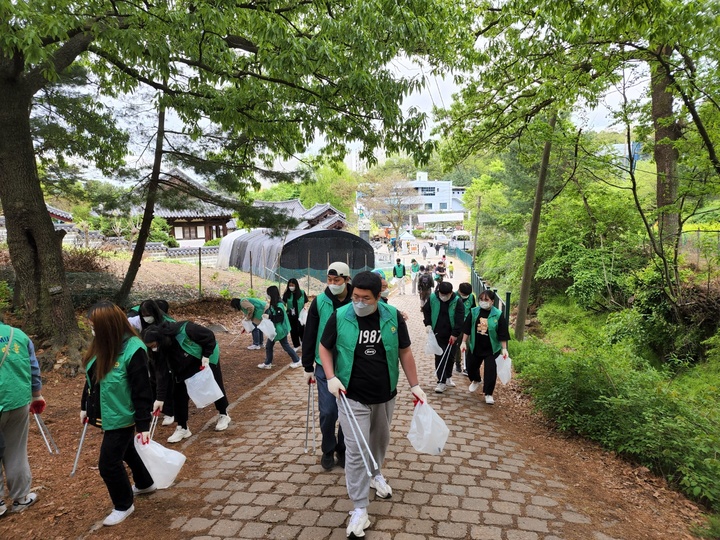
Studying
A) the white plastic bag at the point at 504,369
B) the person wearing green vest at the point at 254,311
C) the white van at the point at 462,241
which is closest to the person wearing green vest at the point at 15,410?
the person wearing green vest at the point at 254,311

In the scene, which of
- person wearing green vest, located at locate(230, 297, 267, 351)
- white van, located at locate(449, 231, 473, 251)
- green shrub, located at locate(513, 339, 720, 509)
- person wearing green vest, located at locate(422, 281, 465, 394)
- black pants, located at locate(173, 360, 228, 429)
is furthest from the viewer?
white van, located at locate(449, 231, 473, 251)

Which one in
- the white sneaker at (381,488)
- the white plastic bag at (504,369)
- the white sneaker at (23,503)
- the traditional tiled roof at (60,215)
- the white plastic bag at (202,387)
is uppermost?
the traditional tiled roof at (60,215)

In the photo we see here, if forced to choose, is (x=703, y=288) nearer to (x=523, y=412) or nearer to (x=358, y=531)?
(x=523, y=412)

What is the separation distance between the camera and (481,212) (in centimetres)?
3172

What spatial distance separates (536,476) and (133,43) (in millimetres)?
6017

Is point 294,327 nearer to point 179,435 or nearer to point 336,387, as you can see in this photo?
point 179,435

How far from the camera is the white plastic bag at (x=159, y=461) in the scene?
318 cm

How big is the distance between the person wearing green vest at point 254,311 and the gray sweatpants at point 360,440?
4.33 metres

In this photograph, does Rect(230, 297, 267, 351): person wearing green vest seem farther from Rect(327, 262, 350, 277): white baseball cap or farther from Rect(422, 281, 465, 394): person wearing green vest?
Rect(327, 262, 350, 277): white baseball cap

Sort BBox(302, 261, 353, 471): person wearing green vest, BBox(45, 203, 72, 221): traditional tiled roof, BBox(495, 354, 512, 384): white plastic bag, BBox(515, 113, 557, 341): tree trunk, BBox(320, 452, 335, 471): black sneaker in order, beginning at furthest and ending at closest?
BBox(45, 203, 72, 221): traditional tiled roof < BBox(515, 113, 557, 341): tree trunk < BBox(495, 354, 512, 384): white plastic bag < BBox(320, 452, 335, 471): black sneaker < BBox(302, 261, 353, 471): person wearing green vest

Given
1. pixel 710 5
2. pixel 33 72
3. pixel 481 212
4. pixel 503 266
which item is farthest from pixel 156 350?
pixel 481 212

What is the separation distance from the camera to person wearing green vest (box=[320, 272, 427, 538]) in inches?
122

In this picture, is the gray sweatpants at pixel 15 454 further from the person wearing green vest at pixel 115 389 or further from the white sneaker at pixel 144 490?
the white sneaker at pixel 144 490

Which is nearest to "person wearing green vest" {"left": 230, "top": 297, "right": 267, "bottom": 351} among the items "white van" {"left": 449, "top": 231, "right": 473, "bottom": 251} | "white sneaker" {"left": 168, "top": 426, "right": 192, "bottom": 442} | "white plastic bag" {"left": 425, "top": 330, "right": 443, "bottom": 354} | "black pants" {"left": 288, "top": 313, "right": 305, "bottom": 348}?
"black pants" {"left": 288, "top": 313, "right": 305, "bottom": 348}
